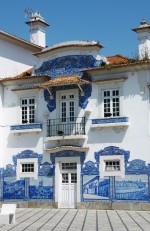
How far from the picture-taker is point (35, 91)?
22.6 metres

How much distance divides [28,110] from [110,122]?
14.9 feet

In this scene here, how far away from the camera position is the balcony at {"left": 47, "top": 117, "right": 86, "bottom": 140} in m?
21.2

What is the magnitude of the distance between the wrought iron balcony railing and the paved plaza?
3.60 meters

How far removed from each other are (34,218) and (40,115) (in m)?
6.38

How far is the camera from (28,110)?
74.2 feet

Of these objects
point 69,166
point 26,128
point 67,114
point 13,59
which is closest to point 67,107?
point 67,114

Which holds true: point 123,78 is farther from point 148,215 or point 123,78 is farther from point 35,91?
point 148,215

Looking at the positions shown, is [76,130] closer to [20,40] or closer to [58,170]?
[58,170]

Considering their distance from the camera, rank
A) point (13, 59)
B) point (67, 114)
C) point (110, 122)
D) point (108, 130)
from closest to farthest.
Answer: point (110, 122) → point (108, 130) → point (67, 114) → point (13, 59)

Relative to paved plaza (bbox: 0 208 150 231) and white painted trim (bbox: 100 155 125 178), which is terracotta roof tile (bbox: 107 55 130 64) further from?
paved plaza (bbox: 0 208 150 231)

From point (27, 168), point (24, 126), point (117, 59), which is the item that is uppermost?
point (117, 59)

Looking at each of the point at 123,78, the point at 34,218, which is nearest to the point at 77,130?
the point at 123,78

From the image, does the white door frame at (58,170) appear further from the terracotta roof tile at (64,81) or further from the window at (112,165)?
the terracotta roof tile at (64,81)

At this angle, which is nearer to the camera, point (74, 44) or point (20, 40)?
point (74, 44)
